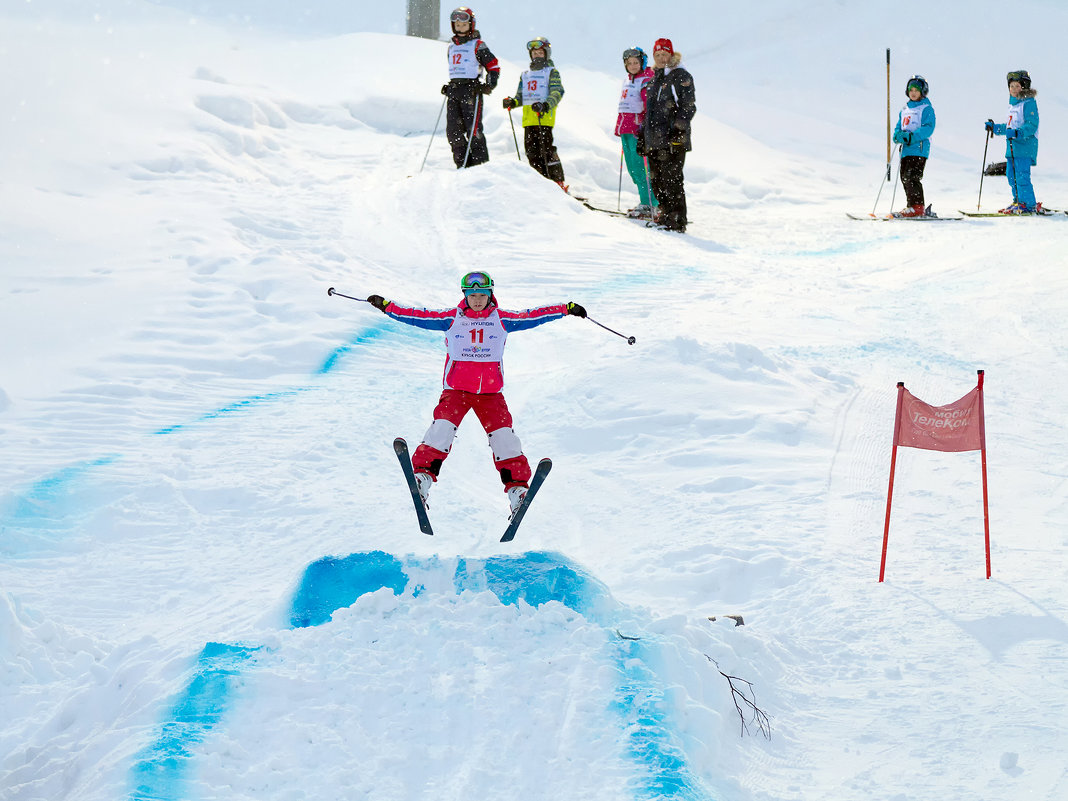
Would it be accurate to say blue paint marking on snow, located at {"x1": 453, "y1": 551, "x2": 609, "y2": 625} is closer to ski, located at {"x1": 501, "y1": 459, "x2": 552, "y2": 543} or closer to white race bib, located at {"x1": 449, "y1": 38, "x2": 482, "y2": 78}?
ski, located at {"x1": 501, "y1": 459, "x2": 552, "y2": 543}

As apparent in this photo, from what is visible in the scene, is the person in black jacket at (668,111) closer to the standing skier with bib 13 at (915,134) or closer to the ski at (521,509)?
the standing skier with bib 13 at (915,134)

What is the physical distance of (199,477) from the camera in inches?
212

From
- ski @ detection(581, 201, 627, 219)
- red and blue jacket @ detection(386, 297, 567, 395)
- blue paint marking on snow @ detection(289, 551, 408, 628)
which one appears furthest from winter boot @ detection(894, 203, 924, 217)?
blue paint marking on snow @ detection(289, 551, 408, 628)

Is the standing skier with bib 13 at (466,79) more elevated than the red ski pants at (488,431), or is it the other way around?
the standing skier with bib 13 at (466,79)

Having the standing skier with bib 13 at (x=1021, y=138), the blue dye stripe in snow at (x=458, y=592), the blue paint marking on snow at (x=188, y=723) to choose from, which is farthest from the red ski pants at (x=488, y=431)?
the standing skier with bib 13 at (x=1021, y=138)

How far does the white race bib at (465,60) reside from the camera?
1089 centimetres

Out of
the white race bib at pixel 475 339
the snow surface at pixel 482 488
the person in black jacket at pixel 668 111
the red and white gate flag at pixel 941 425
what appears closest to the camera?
the snow surface at pixel 482 488

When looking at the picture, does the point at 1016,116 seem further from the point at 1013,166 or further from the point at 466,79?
the point at 466,79

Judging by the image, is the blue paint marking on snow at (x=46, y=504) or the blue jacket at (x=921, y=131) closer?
the blue paint marking on snow at (x=46, y=504)

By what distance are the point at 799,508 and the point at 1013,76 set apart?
8.12 meters

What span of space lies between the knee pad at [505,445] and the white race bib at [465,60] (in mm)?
7018

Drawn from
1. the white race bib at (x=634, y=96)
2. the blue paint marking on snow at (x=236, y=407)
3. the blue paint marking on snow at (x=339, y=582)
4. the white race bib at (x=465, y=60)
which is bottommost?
the blue paint marking on snow at (x=339, y=582)

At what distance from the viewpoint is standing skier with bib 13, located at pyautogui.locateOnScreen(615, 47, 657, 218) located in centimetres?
1088

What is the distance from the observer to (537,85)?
35.5 feet
